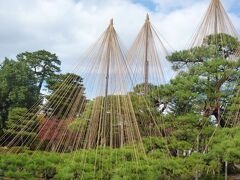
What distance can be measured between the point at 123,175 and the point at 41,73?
2398 centimetres

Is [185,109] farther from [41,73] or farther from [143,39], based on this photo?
[41,73]

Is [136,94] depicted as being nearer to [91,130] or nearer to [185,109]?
[185,109]

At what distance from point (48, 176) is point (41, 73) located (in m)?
22.7

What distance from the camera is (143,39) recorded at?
38.9 ft

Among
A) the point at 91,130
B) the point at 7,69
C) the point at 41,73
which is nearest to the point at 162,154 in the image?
the point at 91,130

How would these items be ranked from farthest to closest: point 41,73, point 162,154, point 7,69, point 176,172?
point 41,73 < point 7,69 < point 162,154 < point 176,172

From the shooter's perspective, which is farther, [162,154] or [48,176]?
[162,154]

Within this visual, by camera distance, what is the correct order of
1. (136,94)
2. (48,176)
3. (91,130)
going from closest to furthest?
(91,130)
(48,176)
(136,94)

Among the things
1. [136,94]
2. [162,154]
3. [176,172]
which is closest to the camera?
[176,172]

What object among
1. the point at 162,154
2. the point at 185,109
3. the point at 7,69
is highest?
the point at 7,69

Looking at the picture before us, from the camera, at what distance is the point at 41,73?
97.5ft

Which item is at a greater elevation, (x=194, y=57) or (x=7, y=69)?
(x=7, y=69)

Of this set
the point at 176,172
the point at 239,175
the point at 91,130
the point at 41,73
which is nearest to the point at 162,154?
the point at 176,172

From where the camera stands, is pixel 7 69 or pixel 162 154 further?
pixel 7 69
